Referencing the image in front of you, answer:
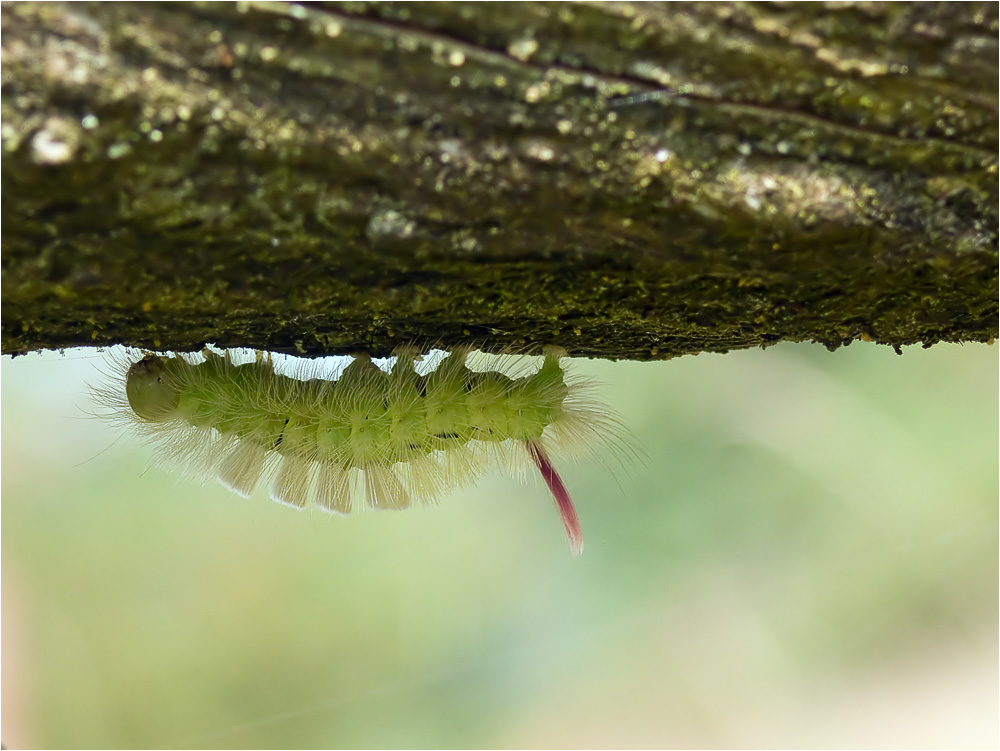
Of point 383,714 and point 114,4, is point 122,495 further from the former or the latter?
point 114,4

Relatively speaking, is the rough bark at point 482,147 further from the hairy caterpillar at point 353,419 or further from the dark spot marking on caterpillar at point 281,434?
the dark spot marking on caterpillar at point 281,434

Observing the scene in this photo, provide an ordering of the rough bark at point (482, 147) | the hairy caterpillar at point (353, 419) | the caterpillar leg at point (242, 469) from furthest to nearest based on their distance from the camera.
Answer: the caterpillar leg at point (242, 469), the hairy caterpillar at point (353, 419), the rough bark at point (482, 147)

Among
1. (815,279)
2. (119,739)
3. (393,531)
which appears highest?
(393,531)

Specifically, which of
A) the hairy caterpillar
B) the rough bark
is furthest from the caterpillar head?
the rough bark

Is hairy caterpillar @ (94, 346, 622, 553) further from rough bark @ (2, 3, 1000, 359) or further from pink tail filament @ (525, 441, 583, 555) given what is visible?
rough bark @ (2, 3, 1000, 359)

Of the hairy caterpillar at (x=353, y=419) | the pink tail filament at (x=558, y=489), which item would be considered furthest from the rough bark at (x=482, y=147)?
the pink tail filament at (x=558, y=489)

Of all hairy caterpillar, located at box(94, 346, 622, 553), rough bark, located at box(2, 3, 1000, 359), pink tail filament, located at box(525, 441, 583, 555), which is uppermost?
hairy caterpillar, located at box(94, 346, 622, 553)

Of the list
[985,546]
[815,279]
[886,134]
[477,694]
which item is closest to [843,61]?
[886,134]
